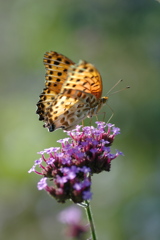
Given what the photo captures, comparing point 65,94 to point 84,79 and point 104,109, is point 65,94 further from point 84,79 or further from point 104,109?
point 104,109

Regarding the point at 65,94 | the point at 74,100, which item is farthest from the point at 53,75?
the point at 74,100

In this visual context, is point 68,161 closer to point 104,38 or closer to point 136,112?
point 136,112

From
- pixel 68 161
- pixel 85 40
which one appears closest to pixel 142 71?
pixel 85 40

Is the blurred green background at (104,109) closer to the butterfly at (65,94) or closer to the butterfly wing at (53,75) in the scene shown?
the butterfly at (65,94)

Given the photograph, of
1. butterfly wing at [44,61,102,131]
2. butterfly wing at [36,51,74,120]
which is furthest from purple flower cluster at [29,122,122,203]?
butterfly wing at [36,51,74,120]

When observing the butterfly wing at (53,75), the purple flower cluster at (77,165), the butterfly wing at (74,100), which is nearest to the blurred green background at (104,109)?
the butterfly wing at (74,100)

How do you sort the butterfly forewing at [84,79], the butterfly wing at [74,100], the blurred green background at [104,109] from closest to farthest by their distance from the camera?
the butterfly forewing at [84,79] < the butterfly wing at [74,100] < the blurred green background at [104,109]

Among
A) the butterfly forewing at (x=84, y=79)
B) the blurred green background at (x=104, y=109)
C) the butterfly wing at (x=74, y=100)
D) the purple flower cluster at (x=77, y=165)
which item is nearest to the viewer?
the purple flower cluster at (x=77, y=165)
